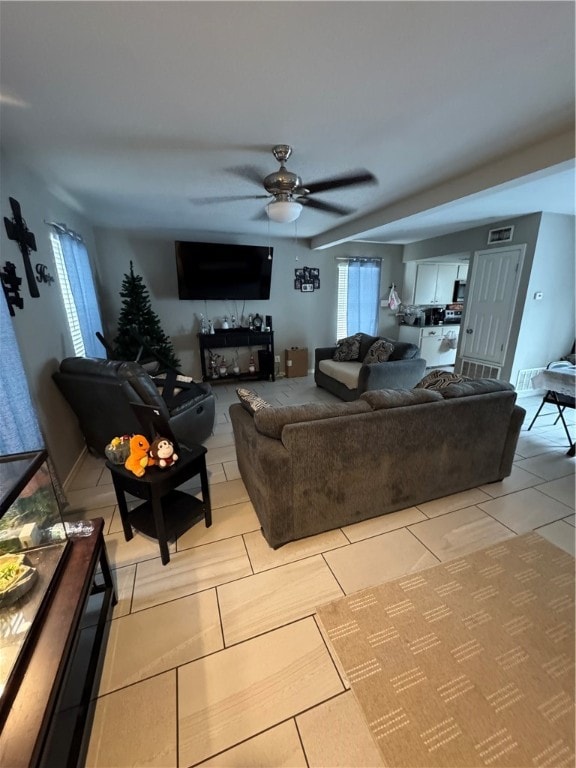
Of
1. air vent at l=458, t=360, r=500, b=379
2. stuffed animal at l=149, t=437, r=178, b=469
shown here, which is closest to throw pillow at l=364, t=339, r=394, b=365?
air vent at l=458, t=360, r=500, b=379

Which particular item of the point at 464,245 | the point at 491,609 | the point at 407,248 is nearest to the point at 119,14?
the point at 491,609

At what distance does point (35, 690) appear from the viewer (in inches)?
32.4

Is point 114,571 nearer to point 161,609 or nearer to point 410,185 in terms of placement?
point 161,609

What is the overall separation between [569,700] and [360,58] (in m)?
2.73

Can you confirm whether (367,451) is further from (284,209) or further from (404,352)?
(404,352)

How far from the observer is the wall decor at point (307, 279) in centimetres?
539

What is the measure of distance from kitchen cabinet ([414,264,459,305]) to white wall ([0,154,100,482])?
229 inches

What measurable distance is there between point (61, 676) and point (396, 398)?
1853 mm

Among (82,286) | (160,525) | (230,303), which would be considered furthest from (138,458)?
(230,303)

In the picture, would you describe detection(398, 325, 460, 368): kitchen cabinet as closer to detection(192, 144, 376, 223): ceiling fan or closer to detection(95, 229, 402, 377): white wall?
detection(95, 229, 402, 377): white wall

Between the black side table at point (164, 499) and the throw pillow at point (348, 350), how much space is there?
3172mm

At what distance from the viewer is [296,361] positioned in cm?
545

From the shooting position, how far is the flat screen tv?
14.3 ft

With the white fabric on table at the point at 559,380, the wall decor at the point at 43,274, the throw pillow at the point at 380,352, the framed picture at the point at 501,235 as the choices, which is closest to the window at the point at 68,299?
the wall decor at the point at 43,274
